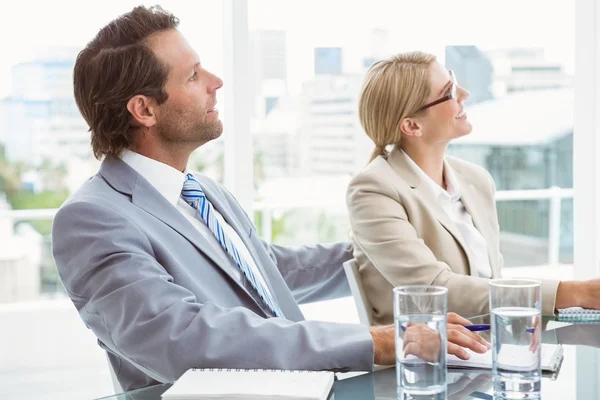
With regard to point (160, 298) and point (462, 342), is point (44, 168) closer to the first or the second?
point (160, 298)

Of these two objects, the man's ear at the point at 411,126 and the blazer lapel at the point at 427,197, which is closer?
the blazer lapel at the point at 427,197

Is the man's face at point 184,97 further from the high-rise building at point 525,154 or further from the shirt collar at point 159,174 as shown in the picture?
the high-rise building at point 525,154

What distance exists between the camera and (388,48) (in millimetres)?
5379

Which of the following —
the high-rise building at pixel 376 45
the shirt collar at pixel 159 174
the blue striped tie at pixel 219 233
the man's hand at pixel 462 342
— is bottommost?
the man's hand at pixel 462 342

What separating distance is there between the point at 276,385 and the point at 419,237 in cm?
119

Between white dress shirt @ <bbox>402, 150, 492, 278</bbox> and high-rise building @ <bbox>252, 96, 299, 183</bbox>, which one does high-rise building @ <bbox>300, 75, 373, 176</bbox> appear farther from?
white dress shirt @ <bbox>402, 150, 492, 278</bbox>

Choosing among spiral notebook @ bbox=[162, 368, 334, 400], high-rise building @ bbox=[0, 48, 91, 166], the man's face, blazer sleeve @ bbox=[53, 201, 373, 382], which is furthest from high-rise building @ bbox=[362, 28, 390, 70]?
spiral notebook @ bbox=[162, 368, 334, 400]

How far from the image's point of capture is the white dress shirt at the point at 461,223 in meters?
2.42

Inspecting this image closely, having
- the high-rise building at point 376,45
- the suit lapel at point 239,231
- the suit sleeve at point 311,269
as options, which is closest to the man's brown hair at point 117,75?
the suit lapel at point 239,231

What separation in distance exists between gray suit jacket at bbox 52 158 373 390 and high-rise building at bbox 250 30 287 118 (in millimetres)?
3362

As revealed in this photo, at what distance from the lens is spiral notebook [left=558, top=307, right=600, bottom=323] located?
1777mm

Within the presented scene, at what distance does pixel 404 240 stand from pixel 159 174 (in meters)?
0.72

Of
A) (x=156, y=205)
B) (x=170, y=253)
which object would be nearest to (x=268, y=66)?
(x=156, y=205)

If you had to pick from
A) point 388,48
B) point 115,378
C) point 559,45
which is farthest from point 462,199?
point 559,45
